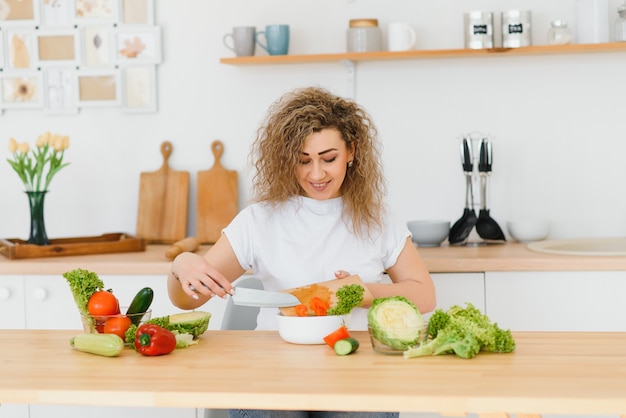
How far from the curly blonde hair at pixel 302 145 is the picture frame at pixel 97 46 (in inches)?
57.4

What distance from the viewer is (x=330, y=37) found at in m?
3.72

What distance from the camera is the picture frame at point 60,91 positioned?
387cm

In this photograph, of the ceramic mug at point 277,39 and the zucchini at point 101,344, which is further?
the ceramic mug at point 277,39

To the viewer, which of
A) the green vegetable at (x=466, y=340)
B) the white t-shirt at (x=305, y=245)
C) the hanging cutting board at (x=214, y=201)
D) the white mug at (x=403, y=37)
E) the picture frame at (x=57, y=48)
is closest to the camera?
the green vegetable at (x=466, y=340)

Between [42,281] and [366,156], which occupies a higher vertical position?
[366,156]

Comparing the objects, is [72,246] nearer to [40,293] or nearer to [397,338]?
[40,293]

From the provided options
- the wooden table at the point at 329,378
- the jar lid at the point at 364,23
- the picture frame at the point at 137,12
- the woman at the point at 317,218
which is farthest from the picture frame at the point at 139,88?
the wooden table at the point at 329,378

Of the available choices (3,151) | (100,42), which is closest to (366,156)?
(100,42)

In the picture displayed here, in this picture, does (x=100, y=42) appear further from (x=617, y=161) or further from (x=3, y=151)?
(x=617, y=161)

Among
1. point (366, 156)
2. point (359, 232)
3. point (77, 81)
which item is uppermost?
point (77, 81)

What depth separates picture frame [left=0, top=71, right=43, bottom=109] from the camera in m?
3.89

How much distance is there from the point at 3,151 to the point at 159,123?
69cm

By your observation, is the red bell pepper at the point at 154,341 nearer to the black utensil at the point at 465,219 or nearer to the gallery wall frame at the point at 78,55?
the black utensil at the point at 465,219

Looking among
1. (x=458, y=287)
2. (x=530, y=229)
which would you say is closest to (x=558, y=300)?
(x=458, y=287)
